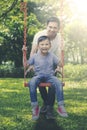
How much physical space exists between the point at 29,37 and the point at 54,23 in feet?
103

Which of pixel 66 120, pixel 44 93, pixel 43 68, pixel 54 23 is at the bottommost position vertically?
pixel 66 120

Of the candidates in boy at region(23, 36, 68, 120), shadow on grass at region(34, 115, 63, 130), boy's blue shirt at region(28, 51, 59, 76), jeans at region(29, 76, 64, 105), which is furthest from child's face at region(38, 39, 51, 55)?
shadow on grass at region(34, 115, 63, 130)

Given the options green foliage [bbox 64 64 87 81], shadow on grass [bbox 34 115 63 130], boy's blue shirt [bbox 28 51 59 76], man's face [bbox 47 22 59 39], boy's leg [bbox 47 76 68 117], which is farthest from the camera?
green foliage [bbox 64 64 87 81]

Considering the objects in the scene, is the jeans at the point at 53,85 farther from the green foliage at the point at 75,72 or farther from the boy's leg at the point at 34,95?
the green foliage at the point at 75,72

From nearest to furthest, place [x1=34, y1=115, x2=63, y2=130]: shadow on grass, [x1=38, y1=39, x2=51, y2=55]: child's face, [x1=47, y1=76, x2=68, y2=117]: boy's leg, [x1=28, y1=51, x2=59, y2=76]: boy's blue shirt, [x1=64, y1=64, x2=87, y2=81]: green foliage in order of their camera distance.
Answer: [x1=34, y1=115, x2=63, y2=130]: shadow on grass, [x1=47, y1=76, x2=68, y2=117]: boy's leg, [x1=38, y1=39, x2=51, y2=55]: child's face, [x1=28, y1=51, x2=59, y2=76]: boy's blue shirt, [x1=64, y1=64, x2=87, y2=81]: green foliage


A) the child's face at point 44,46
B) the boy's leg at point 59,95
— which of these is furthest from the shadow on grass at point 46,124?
the child's face at point 44,46

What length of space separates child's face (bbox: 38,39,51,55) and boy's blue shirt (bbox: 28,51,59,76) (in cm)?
15

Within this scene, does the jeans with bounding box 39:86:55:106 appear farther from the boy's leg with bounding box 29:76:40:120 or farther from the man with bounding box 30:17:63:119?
the boy's leg with bounding box 29:76:40:120

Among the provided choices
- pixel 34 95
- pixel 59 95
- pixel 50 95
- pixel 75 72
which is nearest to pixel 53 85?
pixel 59 95

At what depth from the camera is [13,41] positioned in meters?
40.7

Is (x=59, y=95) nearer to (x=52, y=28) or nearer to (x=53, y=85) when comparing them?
(x=53, y=85)

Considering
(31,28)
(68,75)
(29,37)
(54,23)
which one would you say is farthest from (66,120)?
(29,37)

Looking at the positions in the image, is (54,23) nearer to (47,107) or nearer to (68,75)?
(47,107)

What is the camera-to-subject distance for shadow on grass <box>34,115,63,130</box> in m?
6.61
